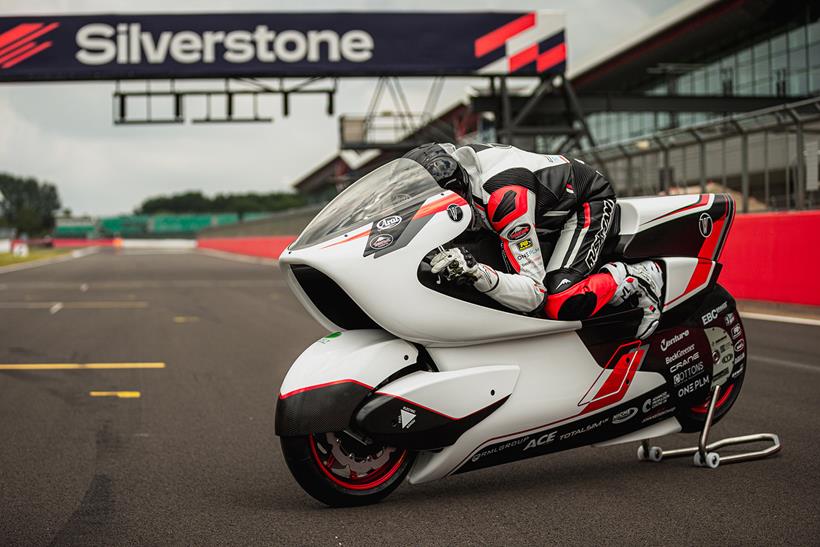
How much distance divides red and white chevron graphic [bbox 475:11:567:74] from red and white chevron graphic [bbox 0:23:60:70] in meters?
11.1

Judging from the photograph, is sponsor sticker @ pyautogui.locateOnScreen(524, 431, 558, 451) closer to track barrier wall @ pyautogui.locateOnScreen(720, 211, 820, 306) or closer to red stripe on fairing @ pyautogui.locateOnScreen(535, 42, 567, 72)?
track barrier wall @ pyautogui.locateOnScreen(720, 211, 820, 306)

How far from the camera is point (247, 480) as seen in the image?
4480 millimetres

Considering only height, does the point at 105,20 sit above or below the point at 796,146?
above

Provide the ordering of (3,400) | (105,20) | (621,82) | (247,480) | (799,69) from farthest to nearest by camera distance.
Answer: (621,82)
(799,69)
(105,20)
(3,400)
(247,480)

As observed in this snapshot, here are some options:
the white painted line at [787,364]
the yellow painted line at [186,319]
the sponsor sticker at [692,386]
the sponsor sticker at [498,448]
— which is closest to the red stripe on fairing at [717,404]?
the sponsor sticker at [692,386]

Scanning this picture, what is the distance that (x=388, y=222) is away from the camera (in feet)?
12.5

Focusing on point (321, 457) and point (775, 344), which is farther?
point (775, 344)

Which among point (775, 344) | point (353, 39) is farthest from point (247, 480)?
point (353, 39)

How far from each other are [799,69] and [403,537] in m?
25.9

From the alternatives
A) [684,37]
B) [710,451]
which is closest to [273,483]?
[710,451]

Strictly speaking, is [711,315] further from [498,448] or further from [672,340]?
[498,448]

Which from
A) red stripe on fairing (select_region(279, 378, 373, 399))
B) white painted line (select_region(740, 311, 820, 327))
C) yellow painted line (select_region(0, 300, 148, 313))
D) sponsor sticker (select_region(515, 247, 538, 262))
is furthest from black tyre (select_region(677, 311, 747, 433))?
yellow painted line (select_region(0, 300, 148, 313))

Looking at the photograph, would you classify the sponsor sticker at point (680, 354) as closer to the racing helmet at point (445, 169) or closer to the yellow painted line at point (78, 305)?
the racing helmet at point (445, 169)

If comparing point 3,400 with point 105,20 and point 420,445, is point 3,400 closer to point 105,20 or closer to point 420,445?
point 420,445
